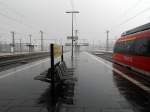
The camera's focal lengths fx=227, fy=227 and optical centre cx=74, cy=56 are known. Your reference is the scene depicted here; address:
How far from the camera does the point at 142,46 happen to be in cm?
1248

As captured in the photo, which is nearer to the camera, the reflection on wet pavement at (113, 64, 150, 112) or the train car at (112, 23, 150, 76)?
the reflection on wet pavement at (113, 64, 150, 112)

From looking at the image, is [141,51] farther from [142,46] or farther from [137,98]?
[137,98]

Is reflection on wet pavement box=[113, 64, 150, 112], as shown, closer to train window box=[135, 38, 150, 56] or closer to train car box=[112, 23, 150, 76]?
train car box=[112, 23, 150, 76]

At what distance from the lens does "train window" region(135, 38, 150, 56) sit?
38.0ft

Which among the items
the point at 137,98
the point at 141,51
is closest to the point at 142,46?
the point at 141,51

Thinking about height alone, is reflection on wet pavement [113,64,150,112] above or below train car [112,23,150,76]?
below

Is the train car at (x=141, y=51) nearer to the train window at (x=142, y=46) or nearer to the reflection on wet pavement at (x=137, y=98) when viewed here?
the train window at (x=142, y=46)

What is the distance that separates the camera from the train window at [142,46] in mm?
11586

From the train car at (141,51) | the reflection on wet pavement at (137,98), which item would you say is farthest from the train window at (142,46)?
the reflection on wet pavement at (137,98)

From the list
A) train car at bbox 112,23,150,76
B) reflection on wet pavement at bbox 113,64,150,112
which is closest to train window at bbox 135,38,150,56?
train car at bbox 112,23,150,76

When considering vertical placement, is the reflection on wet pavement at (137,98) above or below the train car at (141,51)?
below

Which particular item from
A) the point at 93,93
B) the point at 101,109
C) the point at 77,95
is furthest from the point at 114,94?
the point at 101,109

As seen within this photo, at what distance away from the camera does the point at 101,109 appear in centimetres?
591

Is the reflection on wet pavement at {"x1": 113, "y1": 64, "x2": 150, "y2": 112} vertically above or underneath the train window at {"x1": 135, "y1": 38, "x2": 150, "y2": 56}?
underneath
